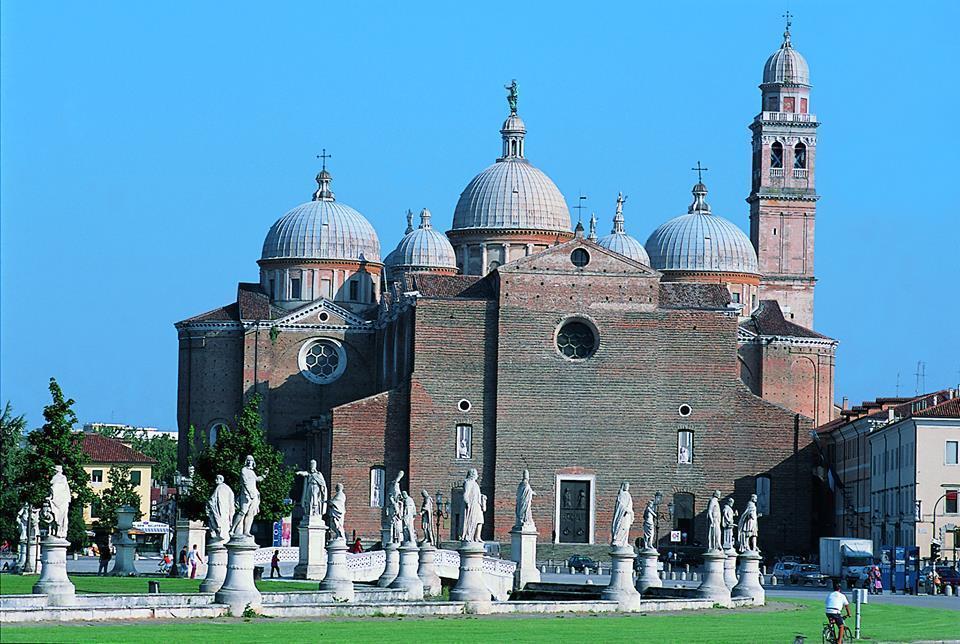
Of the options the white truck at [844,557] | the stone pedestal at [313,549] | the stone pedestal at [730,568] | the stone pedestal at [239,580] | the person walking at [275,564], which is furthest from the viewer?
the white truck at [844,557]

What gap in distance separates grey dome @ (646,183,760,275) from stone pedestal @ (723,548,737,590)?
47006mm

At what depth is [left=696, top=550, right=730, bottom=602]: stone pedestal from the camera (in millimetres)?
46434

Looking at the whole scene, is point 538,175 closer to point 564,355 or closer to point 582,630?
point 564,355

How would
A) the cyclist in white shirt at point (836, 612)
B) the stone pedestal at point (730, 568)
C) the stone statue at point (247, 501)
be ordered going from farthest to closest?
the stone pedestal at point (730, 568), the stone statue at point (247, 501), the cyclist in white shirt at point (836, 612)

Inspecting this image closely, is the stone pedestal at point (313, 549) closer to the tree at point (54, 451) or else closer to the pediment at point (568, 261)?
the tree at point (54, 451)

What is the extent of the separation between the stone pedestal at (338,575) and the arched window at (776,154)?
5826 cm

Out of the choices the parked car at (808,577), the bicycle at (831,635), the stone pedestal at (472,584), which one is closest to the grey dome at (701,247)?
the parked car at (808,577)

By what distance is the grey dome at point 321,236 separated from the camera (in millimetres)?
95188

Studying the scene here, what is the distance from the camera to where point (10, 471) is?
53031mm

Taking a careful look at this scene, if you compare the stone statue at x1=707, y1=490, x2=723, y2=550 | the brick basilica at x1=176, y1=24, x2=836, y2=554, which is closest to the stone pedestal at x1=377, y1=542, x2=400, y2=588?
the stone statue at x1=707, y1=490, x2=723, y2=550

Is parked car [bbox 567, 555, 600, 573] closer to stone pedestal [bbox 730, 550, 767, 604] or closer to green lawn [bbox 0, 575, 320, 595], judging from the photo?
green lawn [bbox 0, 575, 320, 595]

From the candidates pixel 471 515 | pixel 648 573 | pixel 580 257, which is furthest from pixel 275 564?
pixel 580 257

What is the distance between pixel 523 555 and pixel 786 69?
5202 centimetres

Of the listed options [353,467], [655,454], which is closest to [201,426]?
[353,467]
